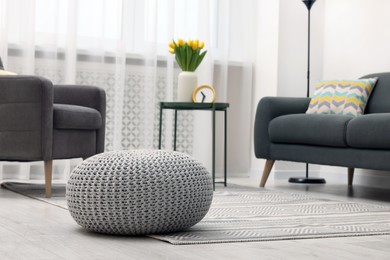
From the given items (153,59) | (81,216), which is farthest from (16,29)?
(81,216)

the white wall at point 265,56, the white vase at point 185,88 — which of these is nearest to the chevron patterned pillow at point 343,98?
the white vase at point 185,88

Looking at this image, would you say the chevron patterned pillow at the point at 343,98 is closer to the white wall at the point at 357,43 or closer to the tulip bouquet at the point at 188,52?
the white wall at the point at 357,43

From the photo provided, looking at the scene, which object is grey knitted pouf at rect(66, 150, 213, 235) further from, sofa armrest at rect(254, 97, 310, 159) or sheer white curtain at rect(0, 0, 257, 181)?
sheer white curtain at rect(0, 0, 257, 181)

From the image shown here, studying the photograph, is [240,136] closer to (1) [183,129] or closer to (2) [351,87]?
(1) [183,129]

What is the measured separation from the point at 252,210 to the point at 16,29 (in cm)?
237

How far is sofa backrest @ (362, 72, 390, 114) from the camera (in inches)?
160

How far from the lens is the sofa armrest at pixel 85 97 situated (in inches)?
155

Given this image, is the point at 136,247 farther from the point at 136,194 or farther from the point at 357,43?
the point at 357,43

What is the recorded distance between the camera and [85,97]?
395 centimetres

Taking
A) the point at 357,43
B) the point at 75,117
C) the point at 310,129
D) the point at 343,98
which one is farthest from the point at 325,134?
the point at 357,43

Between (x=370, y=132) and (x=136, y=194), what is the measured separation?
1707mm

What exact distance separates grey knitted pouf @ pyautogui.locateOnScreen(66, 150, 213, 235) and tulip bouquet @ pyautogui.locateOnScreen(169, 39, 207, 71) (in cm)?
225

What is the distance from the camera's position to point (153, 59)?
4.91 m

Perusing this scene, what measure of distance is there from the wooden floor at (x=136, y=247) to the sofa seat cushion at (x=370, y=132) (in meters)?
1.15
